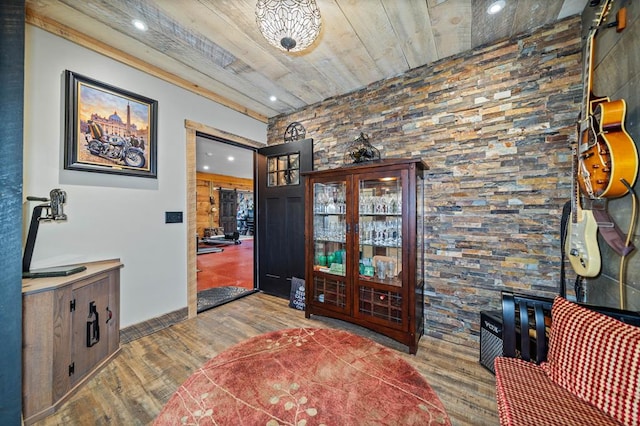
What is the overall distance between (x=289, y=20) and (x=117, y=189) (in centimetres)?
216

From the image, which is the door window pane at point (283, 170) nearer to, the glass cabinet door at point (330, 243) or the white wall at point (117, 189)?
the glass cabinet door at point (330, 243)

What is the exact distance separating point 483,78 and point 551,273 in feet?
5.81

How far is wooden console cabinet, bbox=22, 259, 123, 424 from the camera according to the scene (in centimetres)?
142

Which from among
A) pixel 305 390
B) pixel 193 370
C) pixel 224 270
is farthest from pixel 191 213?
pixel 224 270

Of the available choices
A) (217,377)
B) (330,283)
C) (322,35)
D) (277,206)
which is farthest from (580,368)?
(277,206)

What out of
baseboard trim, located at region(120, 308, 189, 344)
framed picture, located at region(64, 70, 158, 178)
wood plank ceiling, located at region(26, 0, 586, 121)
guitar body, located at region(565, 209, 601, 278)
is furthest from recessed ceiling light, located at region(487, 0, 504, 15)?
A: baseboard trim, located at region(120, 308, 189, 344)

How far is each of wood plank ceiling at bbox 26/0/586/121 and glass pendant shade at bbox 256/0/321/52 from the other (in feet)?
0.99

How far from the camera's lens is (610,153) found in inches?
47.8

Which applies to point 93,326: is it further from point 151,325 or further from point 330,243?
point 330,243

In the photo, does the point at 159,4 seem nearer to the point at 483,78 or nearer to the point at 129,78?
the point at 129,78

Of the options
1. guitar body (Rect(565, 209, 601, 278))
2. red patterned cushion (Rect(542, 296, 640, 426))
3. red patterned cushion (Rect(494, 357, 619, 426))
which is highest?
guitar body (Rect(565, 209, 601, 278))

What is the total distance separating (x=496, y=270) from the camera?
80.4 inches

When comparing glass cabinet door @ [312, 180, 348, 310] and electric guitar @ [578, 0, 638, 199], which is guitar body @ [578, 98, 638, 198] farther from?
glass cabinet door @ [312, 180, 348, 310]

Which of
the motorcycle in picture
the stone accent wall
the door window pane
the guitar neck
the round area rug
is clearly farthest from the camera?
the door window pane
